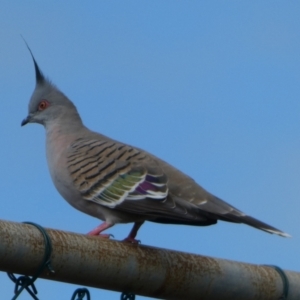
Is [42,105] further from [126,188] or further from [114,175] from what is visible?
[126,188]

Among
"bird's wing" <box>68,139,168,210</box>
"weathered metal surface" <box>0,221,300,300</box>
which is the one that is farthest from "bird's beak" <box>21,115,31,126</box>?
"weathered metal surface" <box>0,221,300,300</box>

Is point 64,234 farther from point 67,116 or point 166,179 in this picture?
point 67,116

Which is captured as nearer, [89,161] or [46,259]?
[46,259]

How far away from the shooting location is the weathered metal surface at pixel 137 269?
97.8 inches

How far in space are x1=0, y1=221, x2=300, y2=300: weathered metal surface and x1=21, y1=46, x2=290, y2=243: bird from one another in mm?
437

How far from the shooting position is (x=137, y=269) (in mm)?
2850

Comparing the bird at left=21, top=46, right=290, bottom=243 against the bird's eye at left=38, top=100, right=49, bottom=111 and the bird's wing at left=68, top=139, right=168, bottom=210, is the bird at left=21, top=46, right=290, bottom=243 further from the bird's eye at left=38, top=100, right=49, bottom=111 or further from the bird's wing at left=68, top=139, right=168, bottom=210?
the bird's eye at left=38, top=100, right=49, bottom=111

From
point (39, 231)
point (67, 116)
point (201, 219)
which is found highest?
point (67, 116)

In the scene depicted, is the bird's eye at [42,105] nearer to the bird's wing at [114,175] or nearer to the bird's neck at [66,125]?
the bird's neck at [66,125]

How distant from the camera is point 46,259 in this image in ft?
8.27

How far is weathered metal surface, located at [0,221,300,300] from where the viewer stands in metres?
2.48

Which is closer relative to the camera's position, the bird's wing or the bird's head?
the bird's wing

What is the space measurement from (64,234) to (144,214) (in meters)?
1.38

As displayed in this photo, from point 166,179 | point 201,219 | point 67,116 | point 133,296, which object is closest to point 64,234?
point 133,296
